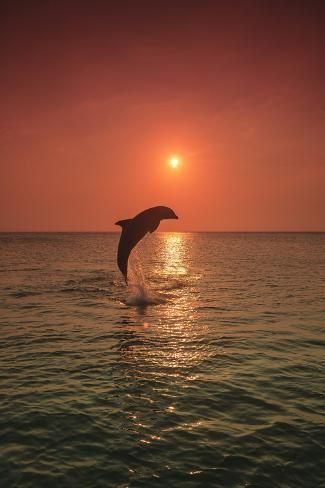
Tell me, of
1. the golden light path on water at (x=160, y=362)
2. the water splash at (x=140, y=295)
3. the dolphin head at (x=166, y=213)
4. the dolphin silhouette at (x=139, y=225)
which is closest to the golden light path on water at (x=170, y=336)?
the golden light path on water at (x=160, y=362)

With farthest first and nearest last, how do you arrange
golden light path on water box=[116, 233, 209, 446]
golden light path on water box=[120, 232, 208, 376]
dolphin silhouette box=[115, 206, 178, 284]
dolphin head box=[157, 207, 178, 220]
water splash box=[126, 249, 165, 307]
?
water splash box=[126, 249, 165, 307] < dolphin head box=[157, 207, 178, 220] < dolphin silhouette box=[115, 206, 178, 284] < golden light path on water box=[120, 232, 208, 376] < golden light path on water box=[116, 233, 209, 446]

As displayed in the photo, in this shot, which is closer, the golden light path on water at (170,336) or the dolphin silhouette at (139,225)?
the golden light path on water at (170,336)

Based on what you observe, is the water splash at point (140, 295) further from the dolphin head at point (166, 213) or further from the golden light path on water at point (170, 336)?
the dolphin head at point (166, 213)

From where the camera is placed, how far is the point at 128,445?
7.54m

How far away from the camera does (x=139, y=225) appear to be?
61.6ft

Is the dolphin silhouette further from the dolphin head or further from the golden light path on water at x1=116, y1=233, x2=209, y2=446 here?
the golden light path on water at x1=116, y1=233, x2=209, y2=446

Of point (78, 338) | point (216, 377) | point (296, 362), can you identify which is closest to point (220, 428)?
point (216, 377)

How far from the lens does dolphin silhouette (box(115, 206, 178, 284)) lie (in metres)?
18.8

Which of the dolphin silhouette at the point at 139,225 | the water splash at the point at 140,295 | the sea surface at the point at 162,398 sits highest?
the dolphin silhouette at the point at 139,225

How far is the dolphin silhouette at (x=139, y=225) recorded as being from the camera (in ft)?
61.6

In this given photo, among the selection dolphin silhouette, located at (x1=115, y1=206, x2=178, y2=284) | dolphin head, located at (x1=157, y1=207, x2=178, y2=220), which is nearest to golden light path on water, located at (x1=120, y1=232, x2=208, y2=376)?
dolphin silhouette, located at (x1=115, y1=206, x2=178, y2=284)

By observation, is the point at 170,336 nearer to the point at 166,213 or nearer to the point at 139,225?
the point at 139,225

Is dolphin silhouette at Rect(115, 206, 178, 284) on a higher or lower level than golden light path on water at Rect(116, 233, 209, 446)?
higher

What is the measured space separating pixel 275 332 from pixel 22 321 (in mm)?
10782
